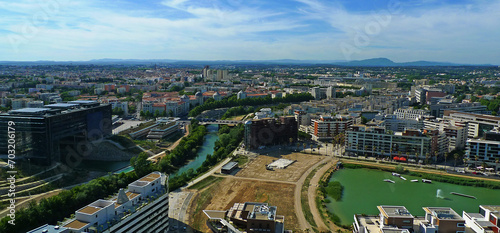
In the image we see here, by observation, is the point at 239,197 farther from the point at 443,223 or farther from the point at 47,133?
the point at 47,133

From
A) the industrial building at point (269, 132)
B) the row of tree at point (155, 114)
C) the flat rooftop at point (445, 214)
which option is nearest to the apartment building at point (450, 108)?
the industrial building at point (269, 132)

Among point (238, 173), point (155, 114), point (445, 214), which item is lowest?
point (238, 173)

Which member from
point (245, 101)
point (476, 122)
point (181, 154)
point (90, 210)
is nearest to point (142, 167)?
point (181, 154)

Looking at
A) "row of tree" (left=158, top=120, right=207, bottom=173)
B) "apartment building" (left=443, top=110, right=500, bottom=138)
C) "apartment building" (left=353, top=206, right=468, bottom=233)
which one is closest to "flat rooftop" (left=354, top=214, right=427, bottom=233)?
"apartment building" (left=353, top=206, right=468, bottom=233)

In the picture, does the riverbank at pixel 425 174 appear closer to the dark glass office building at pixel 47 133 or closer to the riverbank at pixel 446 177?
the riverbank at pixel 446 177

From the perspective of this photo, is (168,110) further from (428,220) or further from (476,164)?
(428,220)
